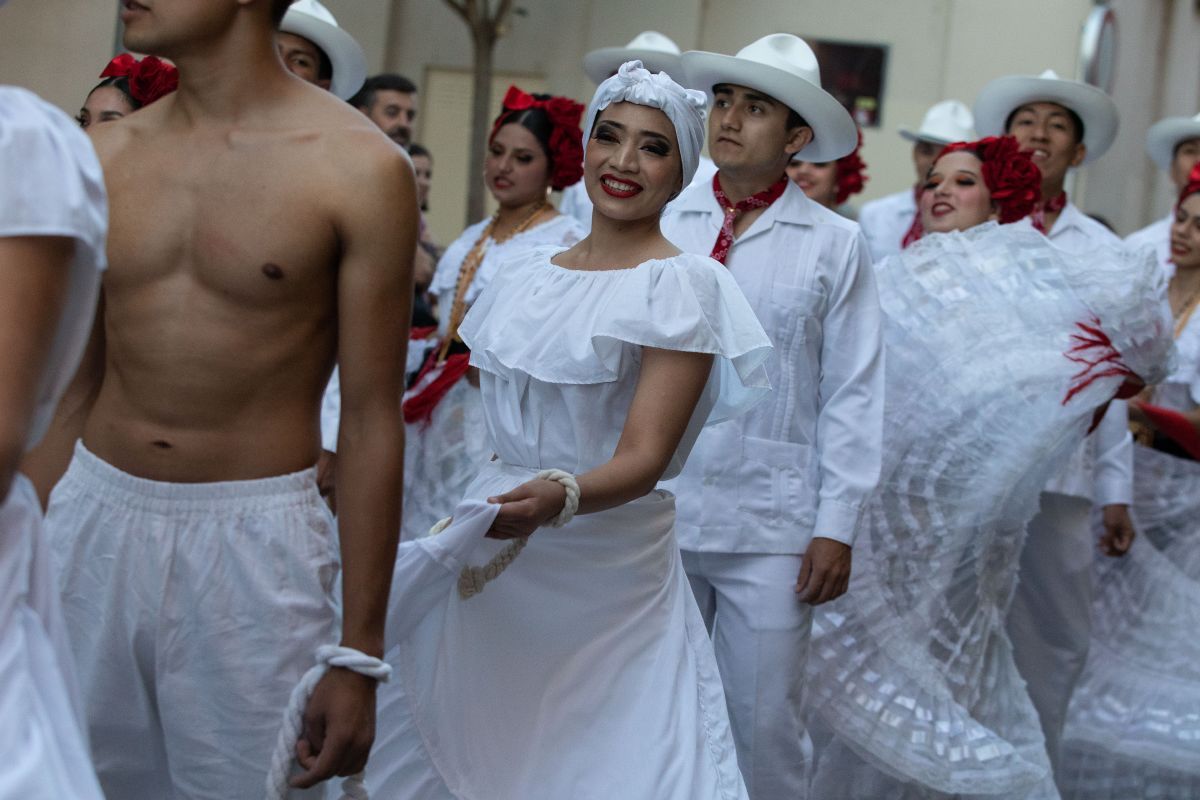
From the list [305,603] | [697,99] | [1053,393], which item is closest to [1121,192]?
[1053,393]

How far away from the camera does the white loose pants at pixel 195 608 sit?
100 inches

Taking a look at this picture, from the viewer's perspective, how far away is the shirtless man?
2.51 metres

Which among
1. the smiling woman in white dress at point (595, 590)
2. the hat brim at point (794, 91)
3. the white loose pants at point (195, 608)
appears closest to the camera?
the white loose pants at point (195, 608)

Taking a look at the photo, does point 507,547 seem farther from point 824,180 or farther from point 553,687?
point 824,180

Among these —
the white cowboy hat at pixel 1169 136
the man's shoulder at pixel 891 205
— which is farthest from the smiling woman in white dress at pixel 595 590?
the white cowboy hat at pixel 1169 136

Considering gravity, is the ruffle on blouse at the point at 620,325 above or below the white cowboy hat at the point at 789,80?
below

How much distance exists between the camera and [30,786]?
1762mm

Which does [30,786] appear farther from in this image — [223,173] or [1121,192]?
[1121,192]

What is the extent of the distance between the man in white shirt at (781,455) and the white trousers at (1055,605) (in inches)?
65.6

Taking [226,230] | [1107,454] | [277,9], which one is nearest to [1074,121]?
[1107,454]

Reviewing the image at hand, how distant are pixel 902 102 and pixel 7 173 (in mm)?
12863

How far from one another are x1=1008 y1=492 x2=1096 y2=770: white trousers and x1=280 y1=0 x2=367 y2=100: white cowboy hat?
272 centimetres

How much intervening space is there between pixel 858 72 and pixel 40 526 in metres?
12.7

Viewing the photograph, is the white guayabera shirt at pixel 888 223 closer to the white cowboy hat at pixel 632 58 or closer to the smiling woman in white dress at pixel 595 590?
the white cowboy hat at pixel 632 58
